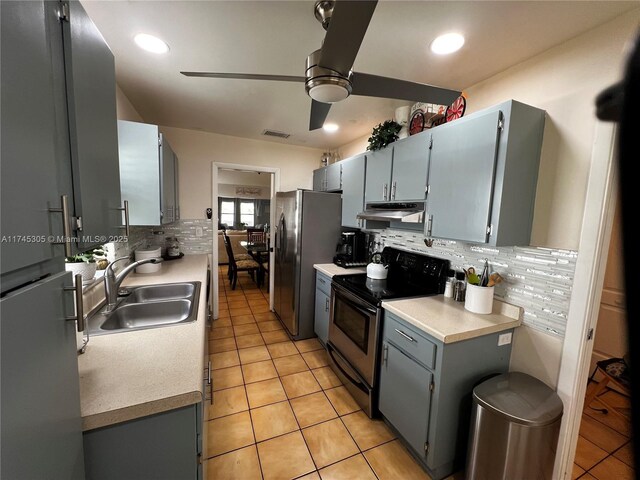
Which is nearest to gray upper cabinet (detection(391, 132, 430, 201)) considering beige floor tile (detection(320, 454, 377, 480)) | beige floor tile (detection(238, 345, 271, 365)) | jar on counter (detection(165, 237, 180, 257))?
beige floor tile (detection(320, 454, 377, 480))

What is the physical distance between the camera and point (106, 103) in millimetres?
994

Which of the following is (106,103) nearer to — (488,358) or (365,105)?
(365,105)

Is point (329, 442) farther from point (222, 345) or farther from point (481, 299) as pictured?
point (222, 345)

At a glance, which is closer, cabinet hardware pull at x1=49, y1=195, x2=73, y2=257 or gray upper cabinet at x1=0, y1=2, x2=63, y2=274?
gray upper cabinet at x1=0, y1=2, x2=63, y2=274

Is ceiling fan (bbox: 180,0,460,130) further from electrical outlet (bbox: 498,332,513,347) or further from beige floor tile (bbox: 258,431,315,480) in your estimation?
beige floor tile (bbox: 258,431,315,480)

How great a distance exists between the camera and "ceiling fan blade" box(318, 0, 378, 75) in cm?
85

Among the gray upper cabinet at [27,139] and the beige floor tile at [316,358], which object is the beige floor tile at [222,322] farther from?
the gray upper cabinet at [27,139]

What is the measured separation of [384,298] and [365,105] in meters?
1.63

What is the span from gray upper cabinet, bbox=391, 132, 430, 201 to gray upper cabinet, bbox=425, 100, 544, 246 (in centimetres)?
22

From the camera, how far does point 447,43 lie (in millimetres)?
1537

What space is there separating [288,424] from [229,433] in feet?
1.29

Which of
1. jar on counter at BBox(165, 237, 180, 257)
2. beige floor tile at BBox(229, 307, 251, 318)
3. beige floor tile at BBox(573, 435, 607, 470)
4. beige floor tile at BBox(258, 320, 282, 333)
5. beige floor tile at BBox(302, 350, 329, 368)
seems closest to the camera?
beige floor tile at BBox(573, 435, 607, 470)

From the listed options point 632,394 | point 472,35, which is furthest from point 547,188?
point 632,394

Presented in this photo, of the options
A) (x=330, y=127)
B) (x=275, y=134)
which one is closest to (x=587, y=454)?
(x=330, y=127)
